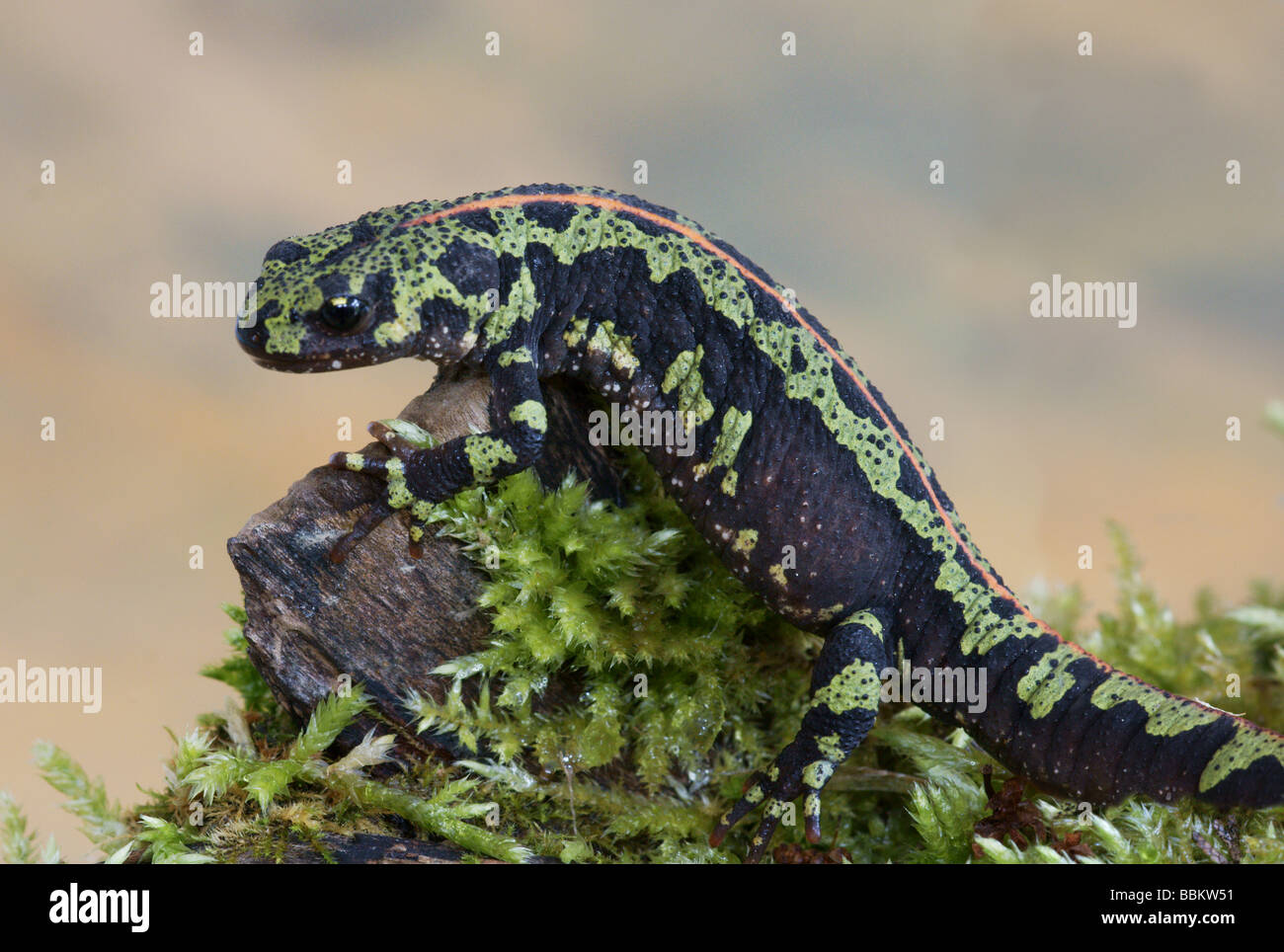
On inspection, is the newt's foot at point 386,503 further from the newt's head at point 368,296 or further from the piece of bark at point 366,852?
the piece of bark at point 366,852

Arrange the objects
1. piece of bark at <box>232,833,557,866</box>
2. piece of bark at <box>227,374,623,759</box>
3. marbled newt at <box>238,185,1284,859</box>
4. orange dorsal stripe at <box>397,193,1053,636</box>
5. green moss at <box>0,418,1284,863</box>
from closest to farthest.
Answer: piece of bark at <box>232,833,557,866</box> < green moss at <box>0,418,1284,863</box> < piece of bark at <box>227,374,623,759</box> < marbled newt at <box>238,185,1284,859</box> < orange dorsal stripe at <box>397,193,1053,636</box>

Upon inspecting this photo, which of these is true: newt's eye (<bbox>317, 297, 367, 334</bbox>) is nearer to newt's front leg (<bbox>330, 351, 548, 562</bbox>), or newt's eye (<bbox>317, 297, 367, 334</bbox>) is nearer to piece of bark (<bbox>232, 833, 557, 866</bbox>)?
newt's front leg (<bbox>330, 351, 548, 562</bbox>)

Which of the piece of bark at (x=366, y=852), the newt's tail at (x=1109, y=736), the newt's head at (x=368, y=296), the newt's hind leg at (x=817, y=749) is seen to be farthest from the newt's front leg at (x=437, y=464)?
the newt's tail at (x=1109, y=736)

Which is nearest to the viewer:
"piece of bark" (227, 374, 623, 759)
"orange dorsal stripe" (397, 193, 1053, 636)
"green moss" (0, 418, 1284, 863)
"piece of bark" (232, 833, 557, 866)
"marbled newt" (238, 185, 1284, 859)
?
"piece of bark" (232, 833, 557, 866)

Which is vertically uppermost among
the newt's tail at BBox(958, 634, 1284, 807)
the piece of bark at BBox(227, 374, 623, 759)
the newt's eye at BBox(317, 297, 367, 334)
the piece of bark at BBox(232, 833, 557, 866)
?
the newt's eye at BBox(317, 297, 367, 334)

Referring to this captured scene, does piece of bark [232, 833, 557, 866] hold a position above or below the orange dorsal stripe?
below

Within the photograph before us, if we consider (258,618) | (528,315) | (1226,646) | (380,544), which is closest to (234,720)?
(258,618)

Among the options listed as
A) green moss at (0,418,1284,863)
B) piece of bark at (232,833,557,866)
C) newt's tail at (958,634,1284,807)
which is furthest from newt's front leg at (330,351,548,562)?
newt's tail at (958,634,1284,807)
